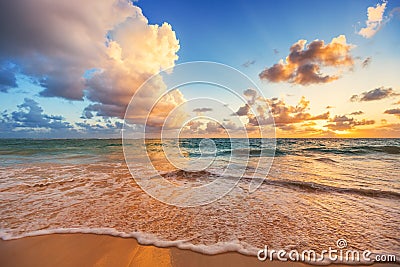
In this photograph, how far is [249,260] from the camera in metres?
2.88

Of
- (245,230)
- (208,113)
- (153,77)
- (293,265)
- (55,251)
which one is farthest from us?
(208,113)

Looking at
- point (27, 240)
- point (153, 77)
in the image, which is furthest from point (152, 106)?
point (27, 240)

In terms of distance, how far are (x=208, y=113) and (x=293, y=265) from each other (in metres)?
4.31

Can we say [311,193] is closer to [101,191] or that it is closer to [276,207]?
[276,207]
